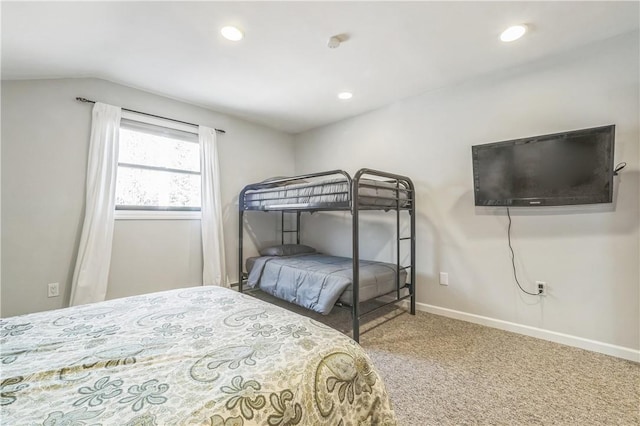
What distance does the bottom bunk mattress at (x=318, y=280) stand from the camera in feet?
7.63

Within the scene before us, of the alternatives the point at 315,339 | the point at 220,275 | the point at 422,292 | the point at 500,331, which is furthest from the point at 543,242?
the point at 220,275

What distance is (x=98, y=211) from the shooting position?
2.52 m

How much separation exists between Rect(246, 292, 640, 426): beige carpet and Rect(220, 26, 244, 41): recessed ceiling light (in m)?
2.56

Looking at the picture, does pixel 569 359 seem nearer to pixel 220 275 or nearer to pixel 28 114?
pixel 220 275

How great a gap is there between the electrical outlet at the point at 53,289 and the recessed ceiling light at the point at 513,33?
415 centimetres

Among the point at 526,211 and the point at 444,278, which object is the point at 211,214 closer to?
the point at 444,278

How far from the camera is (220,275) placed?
129 inches

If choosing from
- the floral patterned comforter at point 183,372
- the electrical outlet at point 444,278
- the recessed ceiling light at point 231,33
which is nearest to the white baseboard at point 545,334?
the electrical outlet at point 444,278

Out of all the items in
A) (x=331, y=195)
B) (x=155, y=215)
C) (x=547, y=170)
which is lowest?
(x=155, y=215)

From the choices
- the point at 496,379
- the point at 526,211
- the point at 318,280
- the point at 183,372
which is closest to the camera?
the point at 183,372

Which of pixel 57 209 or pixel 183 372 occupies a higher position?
pixel 57 209

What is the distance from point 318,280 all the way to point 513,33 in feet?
8.01

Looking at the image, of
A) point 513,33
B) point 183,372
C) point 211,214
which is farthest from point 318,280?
point 513,33

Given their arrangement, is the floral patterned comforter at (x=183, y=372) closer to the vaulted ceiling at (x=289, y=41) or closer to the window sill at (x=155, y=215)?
the window sill at (x=155, y=215)
